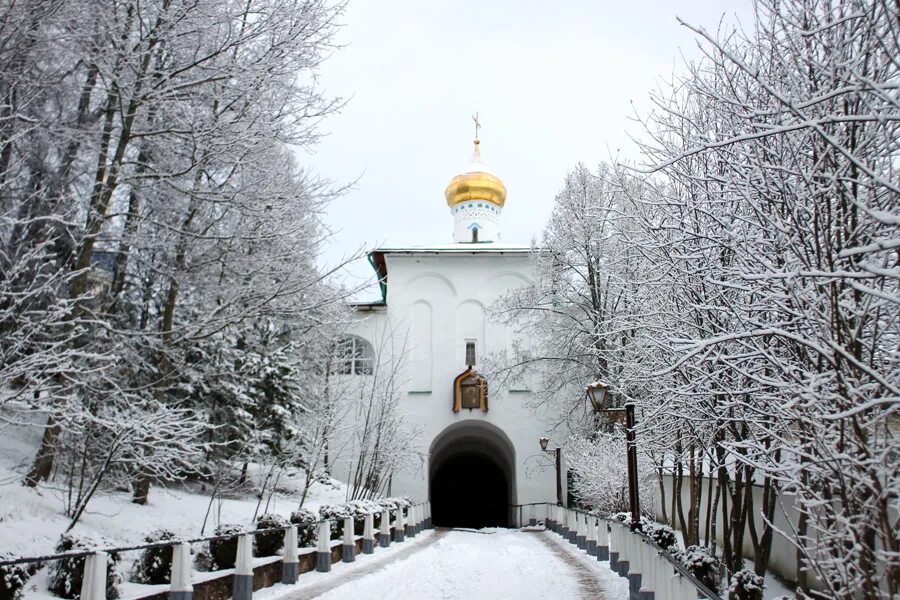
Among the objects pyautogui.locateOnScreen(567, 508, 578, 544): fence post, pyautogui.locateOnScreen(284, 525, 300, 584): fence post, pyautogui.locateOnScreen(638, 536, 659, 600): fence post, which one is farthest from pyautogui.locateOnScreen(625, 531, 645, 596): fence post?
pyautogui.locateOnScreen(567, 508, 578, 544): fence post

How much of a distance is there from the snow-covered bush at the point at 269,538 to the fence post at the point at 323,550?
91 cm

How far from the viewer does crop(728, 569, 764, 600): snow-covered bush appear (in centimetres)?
749

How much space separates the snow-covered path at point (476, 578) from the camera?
10453 mm

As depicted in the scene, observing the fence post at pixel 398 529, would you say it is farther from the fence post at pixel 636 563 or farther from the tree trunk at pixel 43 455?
the fence post at pixel 636 563

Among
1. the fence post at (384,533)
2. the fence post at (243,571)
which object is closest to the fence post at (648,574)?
the fence post at (243,571)

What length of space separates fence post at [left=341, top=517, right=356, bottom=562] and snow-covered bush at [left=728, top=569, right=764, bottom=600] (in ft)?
27.5

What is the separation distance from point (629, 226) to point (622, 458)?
8687 millimetres

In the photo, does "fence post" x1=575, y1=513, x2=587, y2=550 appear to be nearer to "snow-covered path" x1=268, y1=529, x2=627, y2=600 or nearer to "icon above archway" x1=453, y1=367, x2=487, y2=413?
"snow-covered path" x1=268, y1=529, x2=627, y2=600

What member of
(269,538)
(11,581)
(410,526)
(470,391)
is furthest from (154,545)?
(470,391)

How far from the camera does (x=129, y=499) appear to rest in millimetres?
14906

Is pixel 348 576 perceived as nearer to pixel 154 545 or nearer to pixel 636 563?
pixel 636 563

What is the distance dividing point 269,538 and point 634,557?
5207 mm

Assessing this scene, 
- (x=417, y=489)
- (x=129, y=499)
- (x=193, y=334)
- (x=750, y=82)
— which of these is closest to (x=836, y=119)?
(x=750, y=82)

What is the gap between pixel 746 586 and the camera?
7523 mm
